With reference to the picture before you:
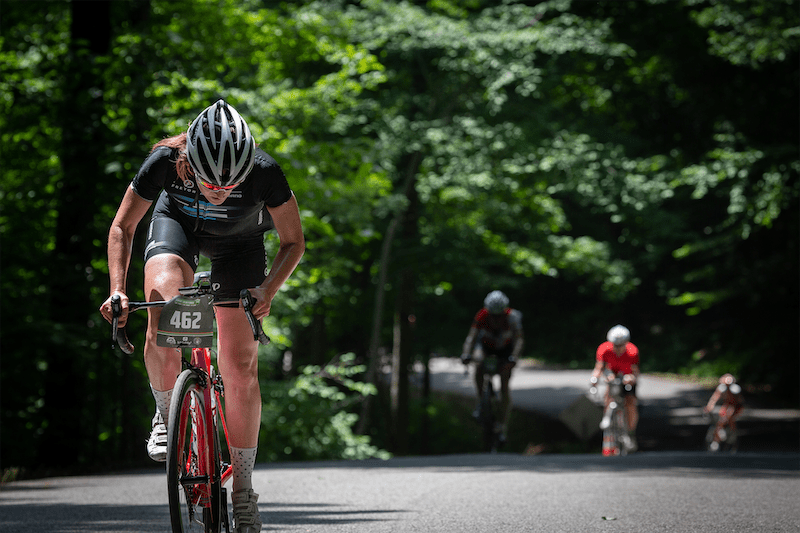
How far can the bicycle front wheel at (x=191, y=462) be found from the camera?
3.54m

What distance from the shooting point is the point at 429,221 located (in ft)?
70.9

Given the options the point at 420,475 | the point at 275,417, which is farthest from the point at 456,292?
the point at 420,475

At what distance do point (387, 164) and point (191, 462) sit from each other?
13.6m

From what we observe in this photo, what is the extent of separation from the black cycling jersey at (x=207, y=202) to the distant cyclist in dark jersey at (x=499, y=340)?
8576 mm

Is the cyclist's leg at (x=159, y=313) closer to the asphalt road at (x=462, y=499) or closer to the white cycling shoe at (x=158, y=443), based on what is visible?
the white cycling shoe at (x=158, y=443)

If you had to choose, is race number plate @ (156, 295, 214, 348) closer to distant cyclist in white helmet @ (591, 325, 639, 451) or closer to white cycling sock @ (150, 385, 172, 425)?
white cycling sock @ (150, 385, 172, 425)

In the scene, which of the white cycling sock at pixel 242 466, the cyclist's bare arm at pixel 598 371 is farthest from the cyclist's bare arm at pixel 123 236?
the cyclist's bare arm at pixel 598 371

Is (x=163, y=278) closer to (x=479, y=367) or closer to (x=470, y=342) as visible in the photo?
(x=470, y=342)

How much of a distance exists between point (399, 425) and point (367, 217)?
25.2 feet

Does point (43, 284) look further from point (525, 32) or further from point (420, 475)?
point (525, 32)

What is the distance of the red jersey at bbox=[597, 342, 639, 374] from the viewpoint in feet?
47.1

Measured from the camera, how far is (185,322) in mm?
3807

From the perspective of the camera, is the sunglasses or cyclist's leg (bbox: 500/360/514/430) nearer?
the sunglasses

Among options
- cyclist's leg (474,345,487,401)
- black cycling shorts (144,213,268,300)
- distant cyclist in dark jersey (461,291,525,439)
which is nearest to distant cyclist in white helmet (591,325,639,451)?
distant cyclist in dark jersey (461,291,525,439)
